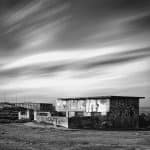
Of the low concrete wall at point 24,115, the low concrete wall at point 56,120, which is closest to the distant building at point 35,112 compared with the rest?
the low concrete wall at point 24,115

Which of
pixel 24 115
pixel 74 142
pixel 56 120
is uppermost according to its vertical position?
pixel 74 142

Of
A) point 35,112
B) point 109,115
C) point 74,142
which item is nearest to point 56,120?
point 109,115

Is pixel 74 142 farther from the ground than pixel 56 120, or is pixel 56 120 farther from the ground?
pixel 74 142

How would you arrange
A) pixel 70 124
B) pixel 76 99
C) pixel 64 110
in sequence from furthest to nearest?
pixel 64 110
pixel 76 99
pixel 70 124

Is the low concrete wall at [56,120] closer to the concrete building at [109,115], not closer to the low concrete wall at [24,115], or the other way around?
the concrete building at [109,115]

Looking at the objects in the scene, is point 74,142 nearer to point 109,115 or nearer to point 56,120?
point 109,115

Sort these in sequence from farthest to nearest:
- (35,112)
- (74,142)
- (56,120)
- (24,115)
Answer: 1. (24,115)
2. (35,112)
3. (56,120)
4. (74,142)

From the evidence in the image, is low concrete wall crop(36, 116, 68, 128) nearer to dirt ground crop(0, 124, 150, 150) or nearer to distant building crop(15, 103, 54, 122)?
distant building crop(15, 103, 54, 122)

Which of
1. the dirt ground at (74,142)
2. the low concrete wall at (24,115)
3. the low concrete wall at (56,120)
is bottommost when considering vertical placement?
the low concrete wall at (24,115)

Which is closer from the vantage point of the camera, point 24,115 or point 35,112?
point 35,112

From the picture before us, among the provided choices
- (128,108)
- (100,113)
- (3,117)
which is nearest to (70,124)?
(100,113)

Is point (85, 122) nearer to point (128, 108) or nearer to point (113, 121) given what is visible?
point (113, 121)

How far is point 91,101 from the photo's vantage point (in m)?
36.7

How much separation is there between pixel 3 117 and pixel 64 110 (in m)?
15.3
